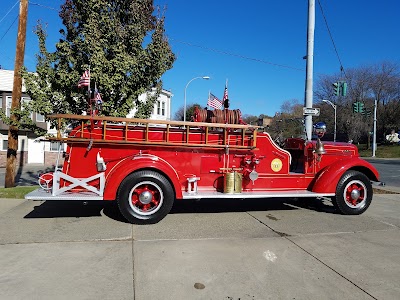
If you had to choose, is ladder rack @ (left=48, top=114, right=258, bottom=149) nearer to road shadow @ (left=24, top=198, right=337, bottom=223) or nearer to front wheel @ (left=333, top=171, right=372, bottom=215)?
road shadow @ (left=24, top=198, right=337, bottom=223)

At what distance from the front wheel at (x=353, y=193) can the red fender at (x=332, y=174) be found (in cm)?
12

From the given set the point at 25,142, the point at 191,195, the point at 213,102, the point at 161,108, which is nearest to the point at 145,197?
the point at 191,195

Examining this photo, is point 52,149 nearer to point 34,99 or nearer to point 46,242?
point 34,99

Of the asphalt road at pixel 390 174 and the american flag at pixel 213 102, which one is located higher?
the american flag at pixel 213 102

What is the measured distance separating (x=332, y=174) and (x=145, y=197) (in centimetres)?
359

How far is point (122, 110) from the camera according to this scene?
28.2 ft

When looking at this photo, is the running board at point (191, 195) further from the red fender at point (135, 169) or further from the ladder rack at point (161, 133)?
the ladder rack at point (161, 133)

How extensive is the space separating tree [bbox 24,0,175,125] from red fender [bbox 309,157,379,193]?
4.89 meters

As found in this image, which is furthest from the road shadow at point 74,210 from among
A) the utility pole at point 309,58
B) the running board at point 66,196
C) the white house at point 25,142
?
the white house at point 25,142

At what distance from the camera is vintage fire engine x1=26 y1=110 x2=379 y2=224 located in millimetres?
5348

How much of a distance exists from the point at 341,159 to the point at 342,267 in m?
3.30

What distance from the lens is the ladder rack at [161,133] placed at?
213 inches

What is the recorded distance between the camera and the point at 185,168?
5.85m

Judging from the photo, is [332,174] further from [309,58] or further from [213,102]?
[309,58]
